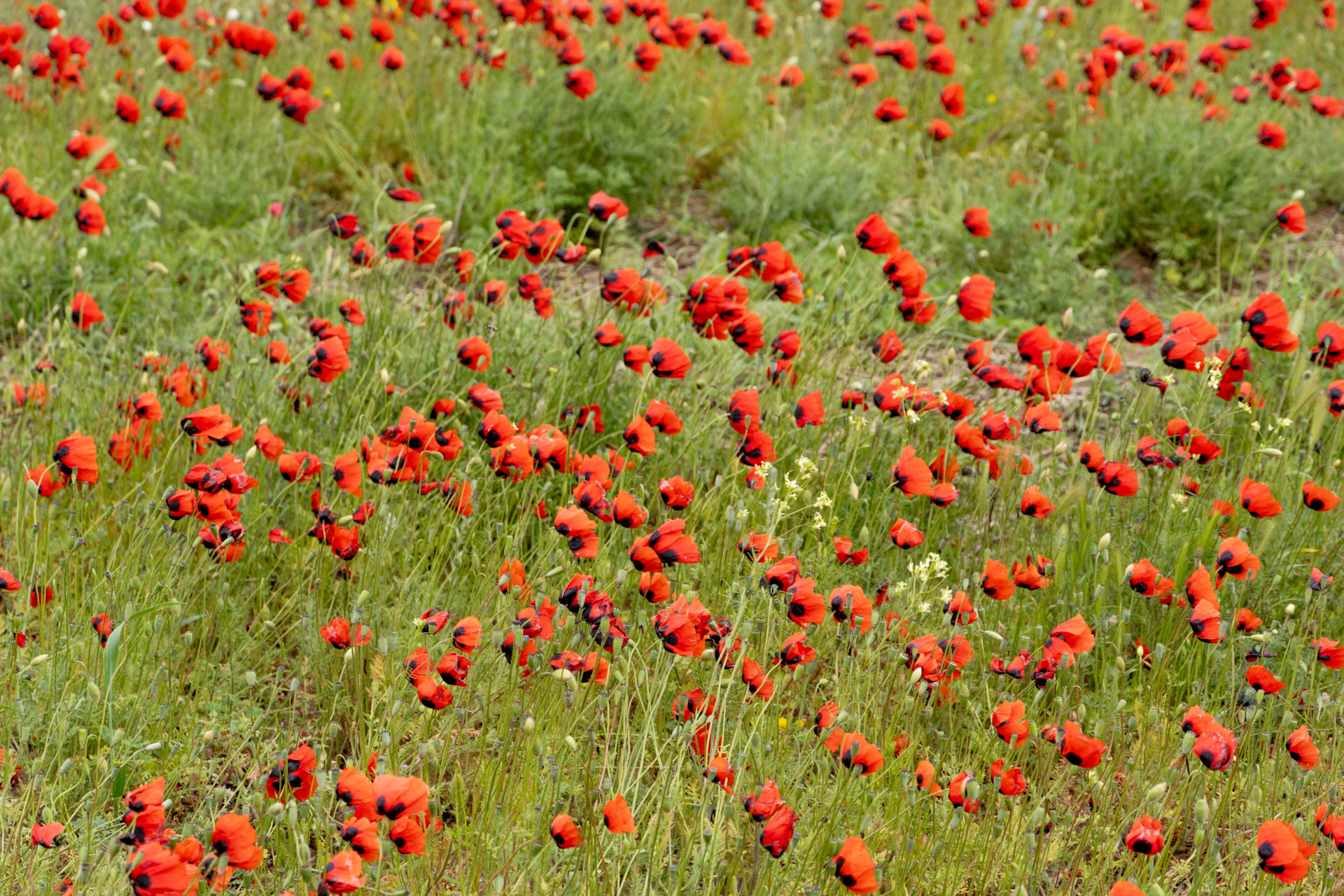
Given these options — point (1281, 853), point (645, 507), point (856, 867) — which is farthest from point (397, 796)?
point (645, 507)

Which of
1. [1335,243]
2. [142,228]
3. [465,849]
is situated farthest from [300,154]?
[1335,243]

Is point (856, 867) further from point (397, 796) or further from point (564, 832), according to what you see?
point (397, 796)

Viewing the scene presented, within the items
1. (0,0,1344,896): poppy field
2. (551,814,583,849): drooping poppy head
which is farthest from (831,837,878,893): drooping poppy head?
(551,814,583,849): drooping poppy head

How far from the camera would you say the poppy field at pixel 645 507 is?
2104 millimetres

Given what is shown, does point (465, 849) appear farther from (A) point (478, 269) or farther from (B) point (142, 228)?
Result: (B) point (142, 228)

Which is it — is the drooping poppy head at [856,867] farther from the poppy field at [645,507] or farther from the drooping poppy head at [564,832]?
the drooping poppy head at [564,832]

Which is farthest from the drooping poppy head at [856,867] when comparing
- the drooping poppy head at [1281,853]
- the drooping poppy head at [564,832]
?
the drooping poppy head at [1281,853]

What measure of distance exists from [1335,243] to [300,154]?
15.0 feet

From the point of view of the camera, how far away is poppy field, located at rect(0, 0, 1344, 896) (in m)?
2.10

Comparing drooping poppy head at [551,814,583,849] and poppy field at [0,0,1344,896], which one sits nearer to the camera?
drooping poppy head at [551,814,583,849]

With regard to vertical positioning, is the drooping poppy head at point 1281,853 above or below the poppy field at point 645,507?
above

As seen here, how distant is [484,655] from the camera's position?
2547 mm

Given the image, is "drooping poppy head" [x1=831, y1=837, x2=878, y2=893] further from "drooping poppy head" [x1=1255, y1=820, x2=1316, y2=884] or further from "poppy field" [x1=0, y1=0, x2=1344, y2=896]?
"drooping poppy head" [x1=1255, y1=820, x2=1316, y2=884]

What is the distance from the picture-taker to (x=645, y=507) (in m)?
3.07
